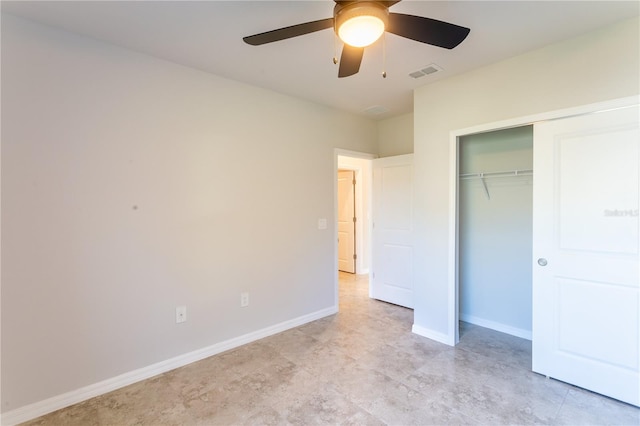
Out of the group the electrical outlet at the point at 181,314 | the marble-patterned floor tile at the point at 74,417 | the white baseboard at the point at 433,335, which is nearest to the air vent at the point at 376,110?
the white baseboard at the point at 433,335

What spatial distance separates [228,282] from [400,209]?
2.40m

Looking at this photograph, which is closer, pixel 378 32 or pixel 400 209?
pixel 378 32

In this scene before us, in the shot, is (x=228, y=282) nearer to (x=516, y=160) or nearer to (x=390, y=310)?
(x=390, y=310)

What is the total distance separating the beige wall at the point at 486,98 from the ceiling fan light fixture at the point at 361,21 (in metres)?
1.73

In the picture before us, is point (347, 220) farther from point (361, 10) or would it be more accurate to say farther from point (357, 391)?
point (361, 10)

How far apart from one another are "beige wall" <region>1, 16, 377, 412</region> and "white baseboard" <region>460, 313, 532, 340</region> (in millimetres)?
2162

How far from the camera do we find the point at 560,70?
238cm

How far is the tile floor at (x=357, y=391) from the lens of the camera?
2031mm

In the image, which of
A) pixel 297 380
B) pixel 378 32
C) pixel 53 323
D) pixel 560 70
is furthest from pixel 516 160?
pixel 53 323

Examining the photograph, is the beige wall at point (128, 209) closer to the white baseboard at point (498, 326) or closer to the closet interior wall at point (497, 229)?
the closet interior wall at point (497, 229)

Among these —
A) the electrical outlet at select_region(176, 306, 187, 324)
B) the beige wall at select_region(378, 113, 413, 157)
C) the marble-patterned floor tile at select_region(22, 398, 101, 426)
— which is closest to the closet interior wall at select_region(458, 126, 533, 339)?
the beige wall at select_region(378, 113, 413, 157)

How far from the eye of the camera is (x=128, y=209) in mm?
2447

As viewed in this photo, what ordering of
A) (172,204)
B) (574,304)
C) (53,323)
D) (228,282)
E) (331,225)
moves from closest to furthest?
(53,323)
(574,304)
(172,204)
(228,282)
(331,225)

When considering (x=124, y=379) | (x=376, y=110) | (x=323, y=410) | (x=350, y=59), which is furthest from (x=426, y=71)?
(x=124, y=379)
